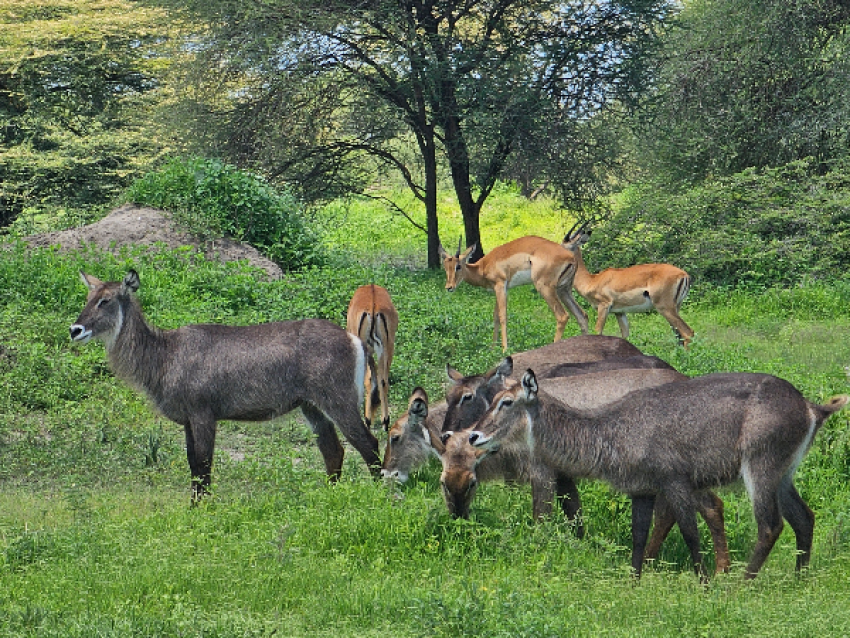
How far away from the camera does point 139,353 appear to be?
7449 mm

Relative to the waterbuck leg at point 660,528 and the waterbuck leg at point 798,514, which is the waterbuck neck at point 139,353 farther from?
the waterbuck leg at point 798,514

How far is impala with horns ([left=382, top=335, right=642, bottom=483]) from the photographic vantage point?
6879mm

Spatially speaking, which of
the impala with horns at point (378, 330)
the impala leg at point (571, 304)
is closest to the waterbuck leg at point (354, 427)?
the impala with horns at point (378, 330)

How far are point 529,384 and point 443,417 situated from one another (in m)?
1.47

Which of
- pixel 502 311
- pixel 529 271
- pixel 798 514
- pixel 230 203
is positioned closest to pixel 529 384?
pixel 798 514

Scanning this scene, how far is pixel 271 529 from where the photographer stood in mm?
5969

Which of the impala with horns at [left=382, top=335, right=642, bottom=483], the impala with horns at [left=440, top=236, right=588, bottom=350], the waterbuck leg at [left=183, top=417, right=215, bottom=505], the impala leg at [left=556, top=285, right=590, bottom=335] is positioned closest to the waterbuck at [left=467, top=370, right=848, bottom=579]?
the impala with horns at [left=382, top=335, right=642, bottom=483]

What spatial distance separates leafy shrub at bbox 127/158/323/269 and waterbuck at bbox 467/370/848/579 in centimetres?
895

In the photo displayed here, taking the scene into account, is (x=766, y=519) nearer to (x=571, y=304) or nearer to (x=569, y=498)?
(x=569, y=498)

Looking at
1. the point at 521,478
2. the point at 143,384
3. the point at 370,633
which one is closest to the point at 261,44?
the point at 143,384

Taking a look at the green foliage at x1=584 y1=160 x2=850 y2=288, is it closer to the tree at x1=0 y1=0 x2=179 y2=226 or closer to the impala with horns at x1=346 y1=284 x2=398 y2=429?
the impala with horns at x1=346 y1=284 x2=398 y2=429

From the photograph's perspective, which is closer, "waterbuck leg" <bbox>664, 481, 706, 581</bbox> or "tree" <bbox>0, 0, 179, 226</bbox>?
"waterbuck leg" <bbox>664, 481, 706, 581</bbox>

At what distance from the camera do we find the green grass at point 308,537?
4586 mm

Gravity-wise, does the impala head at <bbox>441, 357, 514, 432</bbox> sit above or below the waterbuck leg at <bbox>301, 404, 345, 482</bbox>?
above
